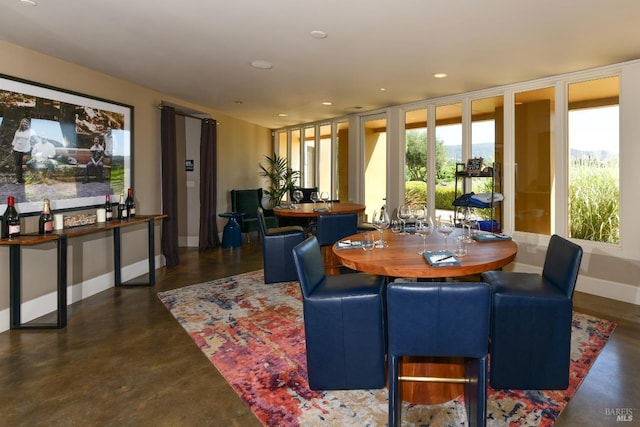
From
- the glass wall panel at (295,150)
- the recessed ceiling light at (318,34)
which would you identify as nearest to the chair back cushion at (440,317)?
the recessed ceiling light at (318,34)

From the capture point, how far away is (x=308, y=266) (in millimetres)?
2201

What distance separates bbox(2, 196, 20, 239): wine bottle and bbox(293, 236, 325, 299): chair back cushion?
2.52 metres

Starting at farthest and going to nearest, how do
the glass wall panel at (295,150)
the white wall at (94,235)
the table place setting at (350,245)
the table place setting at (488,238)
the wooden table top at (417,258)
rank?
1. the glass wall panel at (295,150)
2. the white wall at (94,235)
3. the table place setting at (488,238)
4. the table place setting at (350,245)
5. the wooden table top at (417,258)

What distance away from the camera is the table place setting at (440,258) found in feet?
6.48

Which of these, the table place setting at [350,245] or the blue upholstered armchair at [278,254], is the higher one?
the table place setting at [350,245]

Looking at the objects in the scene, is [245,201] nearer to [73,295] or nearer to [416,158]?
[416,158]

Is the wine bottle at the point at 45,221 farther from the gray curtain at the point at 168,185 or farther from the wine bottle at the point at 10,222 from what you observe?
the gray curtain at the point at 168,185

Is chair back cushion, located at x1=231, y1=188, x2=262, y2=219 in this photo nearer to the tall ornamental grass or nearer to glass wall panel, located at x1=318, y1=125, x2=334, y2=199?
glass wall panel, located at x1=318, y1=125, x2=334, y2=199

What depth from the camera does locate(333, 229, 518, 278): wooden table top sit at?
1.94m

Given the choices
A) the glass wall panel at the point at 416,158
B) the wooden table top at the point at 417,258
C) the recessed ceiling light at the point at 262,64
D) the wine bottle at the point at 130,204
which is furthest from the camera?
the glass wall panel at the point at 416,158

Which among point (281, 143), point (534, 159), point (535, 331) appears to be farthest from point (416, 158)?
point (535, 331)

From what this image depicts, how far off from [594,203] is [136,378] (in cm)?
492

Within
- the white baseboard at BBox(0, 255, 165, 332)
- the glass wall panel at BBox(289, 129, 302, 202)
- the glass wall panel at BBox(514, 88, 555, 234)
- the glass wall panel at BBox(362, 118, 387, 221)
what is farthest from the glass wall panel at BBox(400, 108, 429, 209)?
the white baseboard at BBox(0, 255, 165, 332)

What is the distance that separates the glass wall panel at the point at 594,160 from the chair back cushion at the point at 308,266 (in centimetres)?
368
